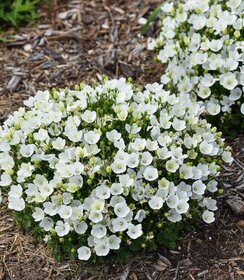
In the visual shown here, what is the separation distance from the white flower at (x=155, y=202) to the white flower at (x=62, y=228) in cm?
50

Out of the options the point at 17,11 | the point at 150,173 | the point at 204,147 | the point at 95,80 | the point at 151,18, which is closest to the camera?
the point at 150,173

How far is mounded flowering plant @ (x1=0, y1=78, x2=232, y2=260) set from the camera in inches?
145

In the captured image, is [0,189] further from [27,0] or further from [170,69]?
[27,0]

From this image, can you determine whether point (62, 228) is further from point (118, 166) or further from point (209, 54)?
point (209, 54)

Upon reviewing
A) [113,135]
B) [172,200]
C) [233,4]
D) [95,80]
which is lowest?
[95,80]

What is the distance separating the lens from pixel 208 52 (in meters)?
4.57

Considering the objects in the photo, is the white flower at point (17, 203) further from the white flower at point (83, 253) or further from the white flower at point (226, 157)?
the white flower at point (226, 157)

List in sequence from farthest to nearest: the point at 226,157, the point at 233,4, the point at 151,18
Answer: the point at 151,18 < the point at 233,4 < the point at 226,157

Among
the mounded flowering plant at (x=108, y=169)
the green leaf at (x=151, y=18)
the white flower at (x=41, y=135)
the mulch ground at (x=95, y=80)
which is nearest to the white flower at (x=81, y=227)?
the mounded flowering plant at (x=108, y=169)

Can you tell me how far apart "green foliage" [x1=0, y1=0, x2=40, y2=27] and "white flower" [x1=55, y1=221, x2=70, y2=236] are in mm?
2673

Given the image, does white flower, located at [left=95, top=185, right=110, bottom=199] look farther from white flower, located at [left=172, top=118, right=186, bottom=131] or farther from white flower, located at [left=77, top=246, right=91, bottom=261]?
white flower, located at [left=172, top=118, right=186, bottom=131]

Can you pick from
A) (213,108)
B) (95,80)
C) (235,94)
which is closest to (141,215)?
(213,108)

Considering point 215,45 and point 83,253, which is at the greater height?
point 215,45

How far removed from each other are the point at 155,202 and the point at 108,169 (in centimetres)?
34
